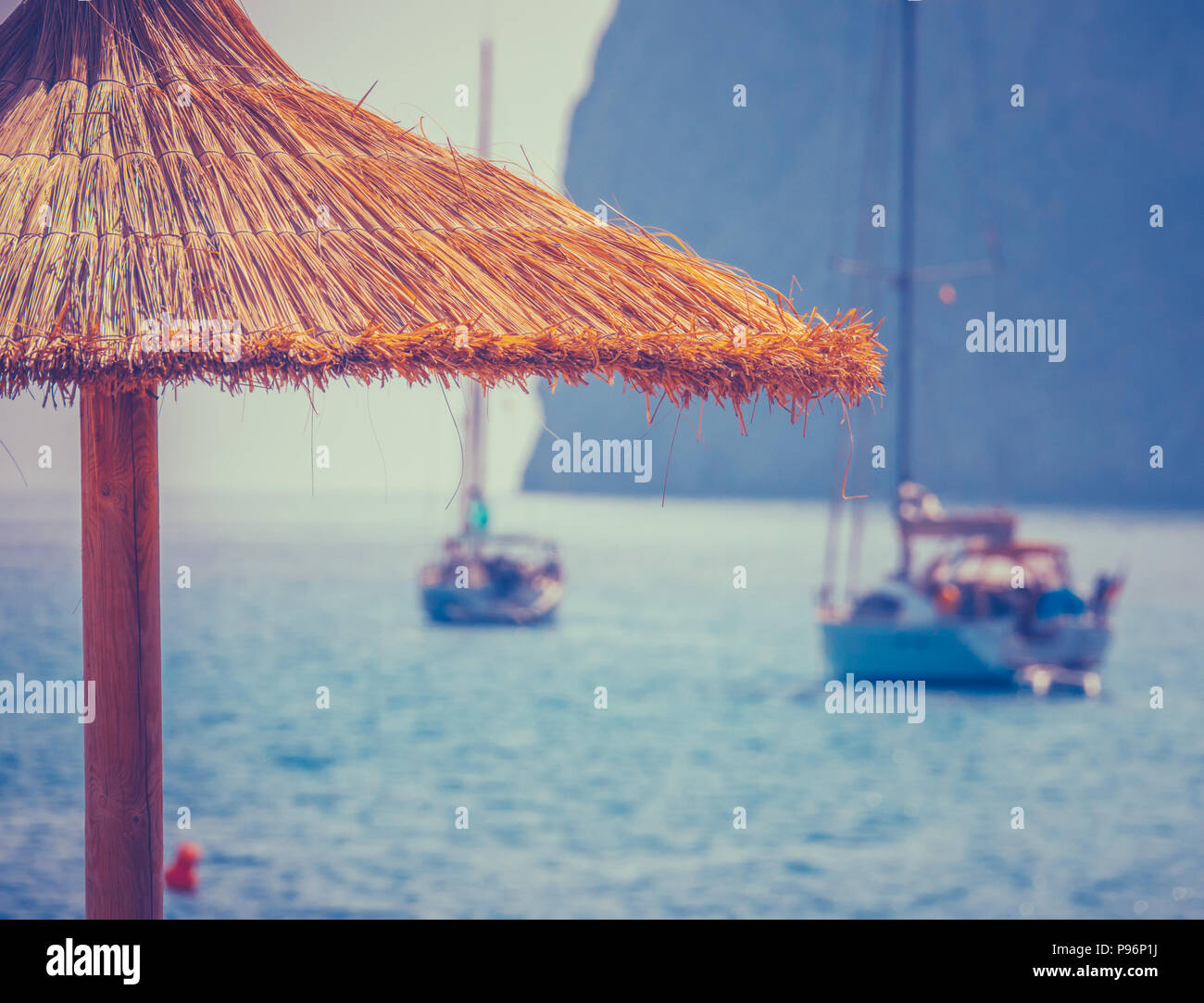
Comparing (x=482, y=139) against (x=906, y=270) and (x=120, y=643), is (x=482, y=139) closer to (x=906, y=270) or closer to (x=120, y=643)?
(x=906, y=270)

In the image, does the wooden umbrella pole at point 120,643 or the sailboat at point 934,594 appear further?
the sailboat at point 934,594

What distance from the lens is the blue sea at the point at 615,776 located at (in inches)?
706

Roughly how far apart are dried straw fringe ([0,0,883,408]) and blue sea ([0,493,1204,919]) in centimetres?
1470

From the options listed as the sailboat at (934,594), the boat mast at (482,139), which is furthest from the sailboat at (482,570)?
the sailboat at (934,594)

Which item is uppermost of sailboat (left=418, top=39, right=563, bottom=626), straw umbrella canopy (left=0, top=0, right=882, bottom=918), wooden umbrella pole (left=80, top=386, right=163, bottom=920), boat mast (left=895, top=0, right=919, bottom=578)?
boat mast (left=895, top=0, right=919, bottom=578)

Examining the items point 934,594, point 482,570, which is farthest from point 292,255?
point 482,570

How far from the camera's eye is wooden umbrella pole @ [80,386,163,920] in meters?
2.90

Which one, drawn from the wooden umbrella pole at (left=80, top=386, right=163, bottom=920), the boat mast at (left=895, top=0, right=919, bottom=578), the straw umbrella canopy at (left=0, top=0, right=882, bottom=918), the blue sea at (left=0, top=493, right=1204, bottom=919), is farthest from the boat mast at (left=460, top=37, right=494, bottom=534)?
the wooden umbrella pole at (left=80, top=386, right=163, bottom=920)

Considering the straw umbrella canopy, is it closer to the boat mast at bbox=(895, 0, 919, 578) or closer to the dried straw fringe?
the dried straw fringe

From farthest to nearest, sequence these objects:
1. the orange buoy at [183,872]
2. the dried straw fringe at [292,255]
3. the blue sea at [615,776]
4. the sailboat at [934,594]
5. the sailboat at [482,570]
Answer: the sailboat at [482,570] < the sailboat at [934,594] < the blue sea at [615,776] < the orange buoy at [183,872] < the dried straw fringe at [292,255]

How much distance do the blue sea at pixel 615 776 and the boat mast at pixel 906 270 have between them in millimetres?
6209

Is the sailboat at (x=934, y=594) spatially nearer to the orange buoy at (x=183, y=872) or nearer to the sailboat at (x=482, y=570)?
the sailboat at (x=482, y=570)
